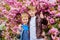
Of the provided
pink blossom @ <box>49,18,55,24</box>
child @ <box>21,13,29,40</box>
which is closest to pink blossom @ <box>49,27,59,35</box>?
pink blossom @ <box>49,18,55,24</box>

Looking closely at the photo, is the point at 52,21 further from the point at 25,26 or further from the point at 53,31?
the point at 25,26

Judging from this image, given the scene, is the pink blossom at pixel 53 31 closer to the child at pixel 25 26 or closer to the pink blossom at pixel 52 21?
the pink blossom at pixel 52 21

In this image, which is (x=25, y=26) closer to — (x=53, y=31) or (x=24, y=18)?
(x=24, y=18)

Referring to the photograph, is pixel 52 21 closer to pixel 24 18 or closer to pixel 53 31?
pixel 53 31

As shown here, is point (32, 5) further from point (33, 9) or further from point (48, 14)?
point (48, 14)

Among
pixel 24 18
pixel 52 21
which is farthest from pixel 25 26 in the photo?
pixel 52 21

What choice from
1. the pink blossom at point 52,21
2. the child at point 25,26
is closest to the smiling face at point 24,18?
the child at point 25,26

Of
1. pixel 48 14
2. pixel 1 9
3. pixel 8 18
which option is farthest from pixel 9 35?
pixel 48 14

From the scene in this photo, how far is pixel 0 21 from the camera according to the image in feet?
5.81

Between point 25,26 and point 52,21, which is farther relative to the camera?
point 25,26

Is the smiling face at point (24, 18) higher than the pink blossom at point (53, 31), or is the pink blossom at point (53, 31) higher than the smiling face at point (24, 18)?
the smiling face at point (24, 18)

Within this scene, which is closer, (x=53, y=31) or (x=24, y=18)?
(x=53, y=31)

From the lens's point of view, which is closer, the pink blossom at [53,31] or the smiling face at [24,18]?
the pink blossom at [53,31]

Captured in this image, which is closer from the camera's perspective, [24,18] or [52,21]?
[52,21]
